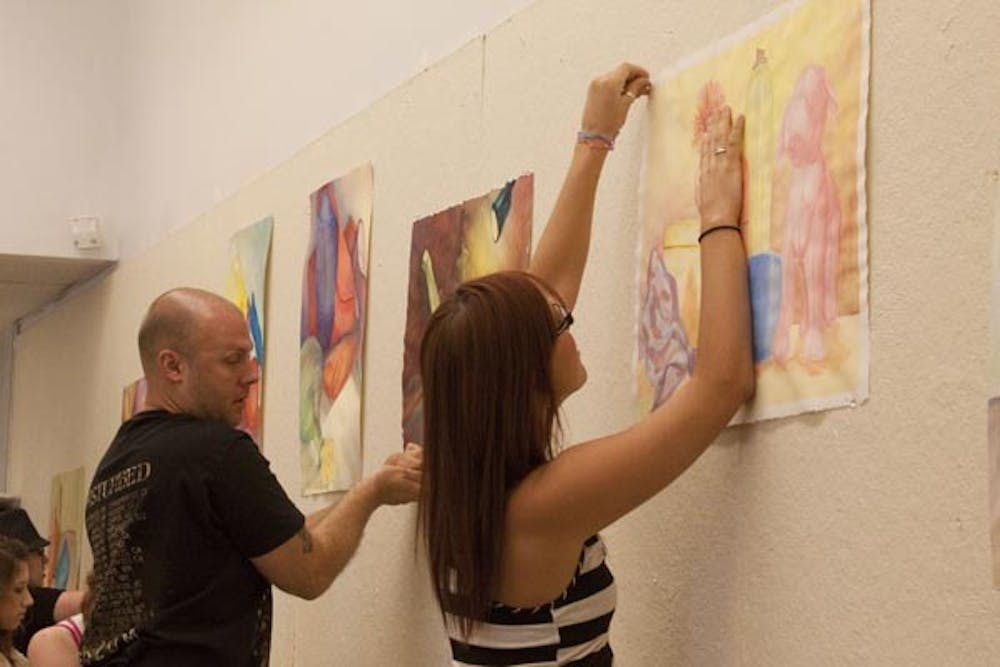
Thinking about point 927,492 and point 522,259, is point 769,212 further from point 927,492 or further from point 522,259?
point 522,259

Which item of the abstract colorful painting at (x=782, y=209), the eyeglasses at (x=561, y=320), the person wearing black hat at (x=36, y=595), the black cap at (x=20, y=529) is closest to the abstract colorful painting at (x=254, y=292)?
the person wearing black hat at (x=36, y=595)

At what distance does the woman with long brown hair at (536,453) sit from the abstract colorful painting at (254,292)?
188 cm

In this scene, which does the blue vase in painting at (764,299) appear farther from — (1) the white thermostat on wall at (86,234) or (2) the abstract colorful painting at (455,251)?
(1) the white thermostat on wall at (86,234)

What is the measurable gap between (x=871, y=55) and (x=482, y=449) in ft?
2.46

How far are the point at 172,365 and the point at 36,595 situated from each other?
2445mm

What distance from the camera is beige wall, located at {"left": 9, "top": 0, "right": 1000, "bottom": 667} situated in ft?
6.29

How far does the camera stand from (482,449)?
2.31m

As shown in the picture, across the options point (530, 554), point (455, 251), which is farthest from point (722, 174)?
point (455, 251)

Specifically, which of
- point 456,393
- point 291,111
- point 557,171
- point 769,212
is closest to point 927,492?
point 769,212

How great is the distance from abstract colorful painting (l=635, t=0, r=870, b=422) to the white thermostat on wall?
3794 mm

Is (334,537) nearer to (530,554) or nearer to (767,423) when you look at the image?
(530,554)

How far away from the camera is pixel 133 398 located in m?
5.35

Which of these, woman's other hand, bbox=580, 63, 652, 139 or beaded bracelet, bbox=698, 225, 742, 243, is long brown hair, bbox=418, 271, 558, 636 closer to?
beaded bracelet, bbox=698, 225, 742, 243

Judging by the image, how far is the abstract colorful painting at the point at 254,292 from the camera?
4.20 m
